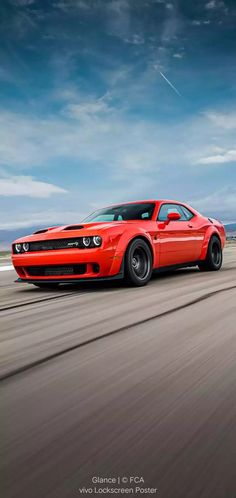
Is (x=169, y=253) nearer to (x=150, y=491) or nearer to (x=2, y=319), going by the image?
(x=2, y=319)

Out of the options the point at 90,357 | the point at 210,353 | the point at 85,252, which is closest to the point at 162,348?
the point at 210,353

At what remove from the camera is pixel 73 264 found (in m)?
5.38

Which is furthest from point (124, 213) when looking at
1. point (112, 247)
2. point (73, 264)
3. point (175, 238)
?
point (73, 264)

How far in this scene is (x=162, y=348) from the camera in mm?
2500

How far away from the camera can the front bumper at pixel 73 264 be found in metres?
5.25

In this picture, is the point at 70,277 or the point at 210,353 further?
the point at 70,277

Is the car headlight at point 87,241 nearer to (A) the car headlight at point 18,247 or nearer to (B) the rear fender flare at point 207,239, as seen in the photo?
(A) the car headlight at point 18,247

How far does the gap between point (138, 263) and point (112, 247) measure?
2.03 feet

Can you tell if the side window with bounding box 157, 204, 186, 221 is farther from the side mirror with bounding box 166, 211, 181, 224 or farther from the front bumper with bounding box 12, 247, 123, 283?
the front bumper with bounding box 12, 247, 123, 283

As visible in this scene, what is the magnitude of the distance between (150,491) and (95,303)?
10.3 ft

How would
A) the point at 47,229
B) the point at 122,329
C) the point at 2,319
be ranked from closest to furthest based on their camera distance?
the point at 122,329 < the point at 2,319 < the point at 47,229

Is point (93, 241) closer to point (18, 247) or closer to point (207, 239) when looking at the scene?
point (18, 247)

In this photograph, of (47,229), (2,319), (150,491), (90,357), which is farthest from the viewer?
(47,229)

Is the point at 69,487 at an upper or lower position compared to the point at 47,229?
lower
